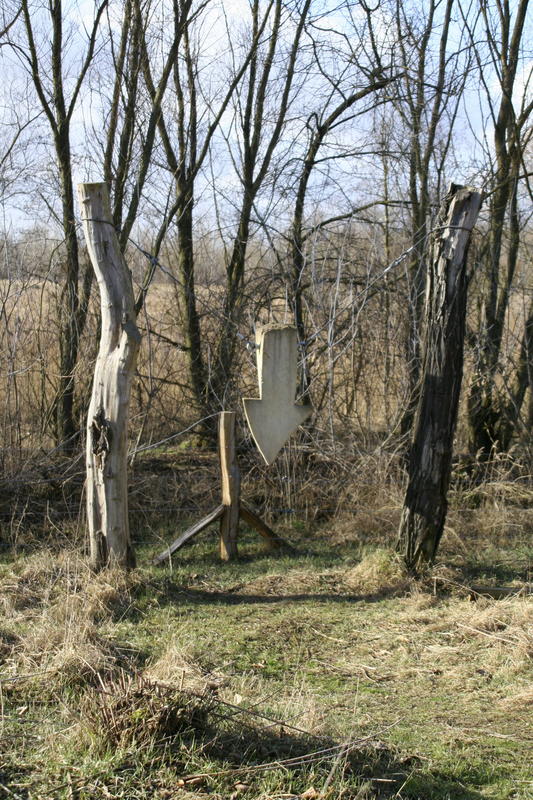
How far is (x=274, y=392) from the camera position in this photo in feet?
15.1

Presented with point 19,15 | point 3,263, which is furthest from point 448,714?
point 19,15

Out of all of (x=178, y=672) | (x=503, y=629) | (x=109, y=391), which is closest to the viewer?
(x=178, y=672)

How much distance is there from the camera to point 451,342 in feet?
20.3

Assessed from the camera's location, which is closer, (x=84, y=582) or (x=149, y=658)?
(x=149, y=658)

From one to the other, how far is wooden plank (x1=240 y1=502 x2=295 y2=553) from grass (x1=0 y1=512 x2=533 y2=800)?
0.14 metres

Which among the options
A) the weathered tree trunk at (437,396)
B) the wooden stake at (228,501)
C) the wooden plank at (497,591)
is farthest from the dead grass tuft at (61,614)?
the wooden plank at (497,591)

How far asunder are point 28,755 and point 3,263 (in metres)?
5.91

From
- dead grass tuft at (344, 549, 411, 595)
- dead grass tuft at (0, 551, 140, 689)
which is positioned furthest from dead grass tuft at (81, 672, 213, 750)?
dead grass tuft at (344, 549, 411, 595)

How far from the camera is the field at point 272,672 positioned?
3.34 m

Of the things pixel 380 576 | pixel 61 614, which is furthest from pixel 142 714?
pixel 380 576

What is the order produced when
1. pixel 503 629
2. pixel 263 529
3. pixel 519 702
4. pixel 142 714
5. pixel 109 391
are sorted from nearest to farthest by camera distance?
1. pixel 142 714
2. pixel 519 702
3. pixel 503 629
4. pixel 109 391
5. pixel 263 529

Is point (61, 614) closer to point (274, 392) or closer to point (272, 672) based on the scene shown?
point (272, 672)

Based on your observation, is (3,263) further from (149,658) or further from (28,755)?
(28,755)

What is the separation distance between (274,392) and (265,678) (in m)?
1.67
